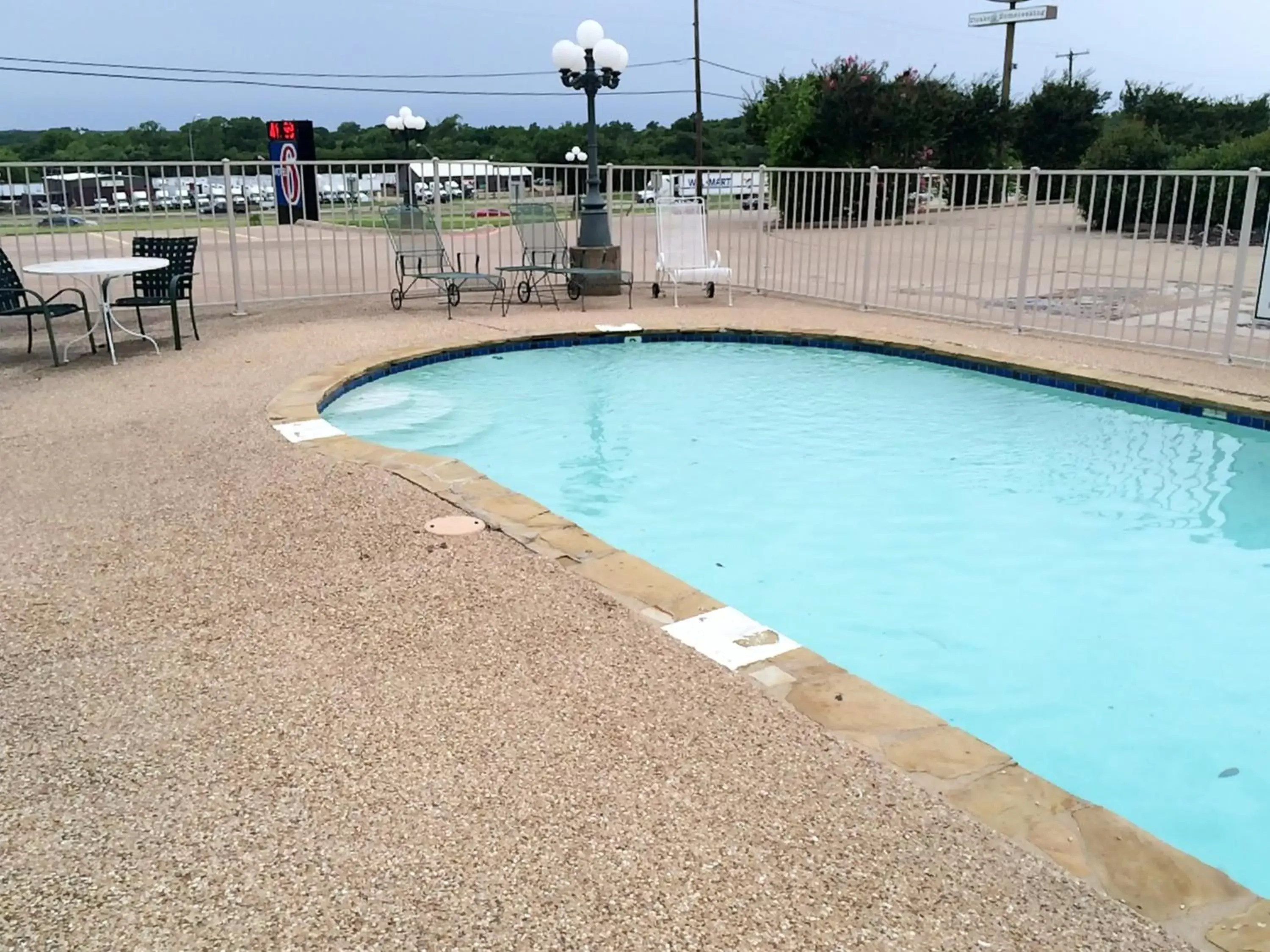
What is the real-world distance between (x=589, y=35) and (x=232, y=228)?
159 inches

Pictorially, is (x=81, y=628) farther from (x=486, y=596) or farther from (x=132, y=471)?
(x=132, y=471)

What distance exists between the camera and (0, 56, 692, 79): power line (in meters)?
38.1

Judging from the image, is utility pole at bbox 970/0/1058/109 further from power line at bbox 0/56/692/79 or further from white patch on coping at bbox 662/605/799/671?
white patch on coping at bbox 662/605/799/671

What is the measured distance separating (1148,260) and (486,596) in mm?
5997

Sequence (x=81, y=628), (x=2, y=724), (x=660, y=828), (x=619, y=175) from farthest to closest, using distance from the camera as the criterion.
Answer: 1. (x=619, y=175)
2. (x=81, y=628)
3. (x=2, y=724)
4. (x=660, y=828)

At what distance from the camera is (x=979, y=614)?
4016 millimetres

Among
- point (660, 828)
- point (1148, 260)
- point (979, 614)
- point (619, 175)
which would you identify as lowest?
point (979, 614)

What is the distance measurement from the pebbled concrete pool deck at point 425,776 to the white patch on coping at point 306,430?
1.15m

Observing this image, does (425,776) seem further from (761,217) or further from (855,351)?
(761,217)

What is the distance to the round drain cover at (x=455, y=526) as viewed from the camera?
384 cm

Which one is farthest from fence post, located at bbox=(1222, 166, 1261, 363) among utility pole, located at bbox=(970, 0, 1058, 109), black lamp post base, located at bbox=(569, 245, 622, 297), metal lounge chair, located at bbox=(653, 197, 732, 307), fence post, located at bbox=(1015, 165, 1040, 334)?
utility pole, located at bbox=(970, 0, 1058, 109)

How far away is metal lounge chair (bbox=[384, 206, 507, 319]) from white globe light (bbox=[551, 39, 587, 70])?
6.64 ft

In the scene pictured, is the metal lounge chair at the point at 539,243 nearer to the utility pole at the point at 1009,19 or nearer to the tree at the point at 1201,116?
the utility pole at the point at 1009,19

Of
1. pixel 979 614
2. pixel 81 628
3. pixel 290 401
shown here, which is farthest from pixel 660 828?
pixel 290 401
